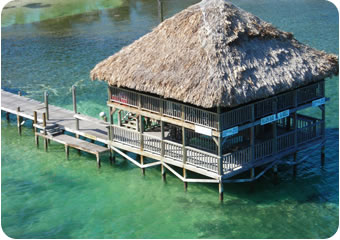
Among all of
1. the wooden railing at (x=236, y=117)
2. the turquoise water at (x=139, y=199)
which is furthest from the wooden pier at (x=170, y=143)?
the turquoise water at (x=139, y=199)

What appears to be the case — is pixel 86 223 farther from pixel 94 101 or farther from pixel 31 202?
pixel 94 101

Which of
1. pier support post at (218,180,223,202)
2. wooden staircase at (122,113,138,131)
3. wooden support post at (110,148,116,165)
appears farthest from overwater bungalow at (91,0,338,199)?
wooden staircase at (122,113,138,131)

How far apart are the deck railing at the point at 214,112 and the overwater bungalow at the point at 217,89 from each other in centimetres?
4

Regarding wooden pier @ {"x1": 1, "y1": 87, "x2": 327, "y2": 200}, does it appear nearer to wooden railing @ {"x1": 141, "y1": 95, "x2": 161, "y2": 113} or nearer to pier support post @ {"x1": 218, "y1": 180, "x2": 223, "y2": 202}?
pier support post @ {"x1": 218, "y1": 180, "x2": 223, "y2": 202}

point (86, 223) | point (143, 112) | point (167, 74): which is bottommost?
point (86, 223)

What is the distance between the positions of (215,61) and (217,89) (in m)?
1.40

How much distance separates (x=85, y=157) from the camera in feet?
92.8

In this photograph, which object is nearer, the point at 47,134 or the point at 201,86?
the point at 201,86

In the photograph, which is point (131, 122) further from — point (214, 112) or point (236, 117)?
point (236, 117)

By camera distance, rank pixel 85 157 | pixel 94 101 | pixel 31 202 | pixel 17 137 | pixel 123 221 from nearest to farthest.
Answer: pixel 123 221
pixel 31 202
pixel 85 157
pixel 17 137
pixel 94 101

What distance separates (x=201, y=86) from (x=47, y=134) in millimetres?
10202

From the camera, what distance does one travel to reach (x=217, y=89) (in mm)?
21547

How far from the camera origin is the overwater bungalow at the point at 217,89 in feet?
73.3

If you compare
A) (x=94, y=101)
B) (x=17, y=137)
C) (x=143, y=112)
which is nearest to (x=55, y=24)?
(x=94, y=101)
